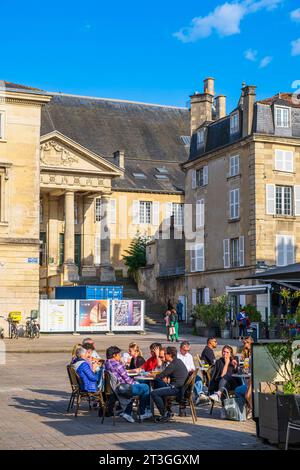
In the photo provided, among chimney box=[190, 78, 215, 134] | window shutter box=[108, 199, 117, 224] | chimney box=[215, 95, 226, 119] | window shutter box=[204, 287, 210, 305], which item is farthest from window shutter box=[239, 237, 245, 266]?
chimney box=[215, 95, 226, 119]

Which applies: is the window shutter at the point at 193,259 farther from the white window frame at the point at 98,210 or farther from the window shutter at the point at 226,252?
the white window frame at the point at 98,210

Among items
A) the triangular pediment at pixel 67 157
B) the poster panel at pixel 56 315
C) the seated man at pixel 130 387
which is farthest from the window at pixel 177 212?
the seated man at pixel 130 387

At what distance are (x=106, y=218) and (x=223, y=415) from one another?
41772 millimetres

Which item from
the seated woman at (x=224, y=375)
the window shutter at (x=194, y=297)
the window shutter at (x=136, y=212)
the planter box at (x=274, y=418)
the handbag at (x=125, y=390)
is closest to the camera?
the planter box at (x=274, y=418)

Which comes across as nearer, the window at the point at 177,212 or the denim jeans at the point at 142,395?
the denim jeans at the point at 142,395

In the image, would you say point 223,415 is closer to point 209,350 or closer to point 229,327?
point 209,350

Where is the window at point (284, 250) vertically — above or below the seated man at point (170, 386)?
above

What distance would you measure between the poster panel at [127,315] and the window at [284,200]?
29.2ft

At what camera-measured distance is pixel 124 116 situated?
64.4 m

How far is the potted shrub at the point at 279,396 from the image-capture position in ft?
31.0

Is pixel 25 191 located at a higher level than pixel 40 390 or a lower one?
higher

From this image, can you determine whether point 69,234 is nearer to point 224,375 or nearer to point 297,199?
point 297,199

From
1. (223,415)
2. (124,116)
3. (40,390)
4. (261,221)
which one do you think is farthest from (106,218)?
(223,415)

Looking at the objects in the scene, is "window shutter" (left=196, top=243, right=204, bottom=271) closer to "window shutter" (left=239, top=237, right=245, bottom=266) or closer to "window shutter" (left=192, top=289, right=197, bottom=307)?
"window shutter" (left=192, top=289, right=197, bottom=307)
